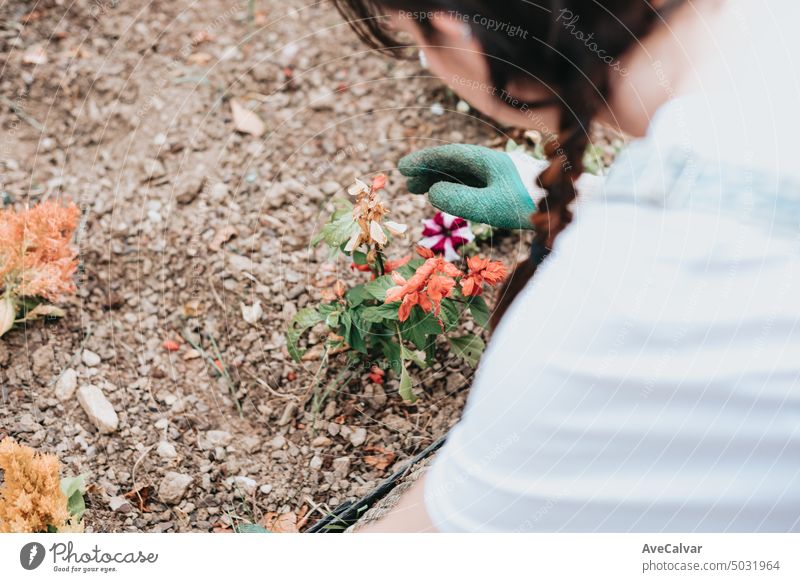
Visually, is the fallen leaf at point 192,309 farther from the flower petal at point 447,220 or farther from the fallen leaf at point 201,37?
the fallen leaf at point 201,37

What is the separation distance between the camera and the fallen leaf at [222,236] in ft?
3.68

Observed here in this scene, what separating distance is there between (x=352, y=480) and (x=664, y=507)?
399 mm

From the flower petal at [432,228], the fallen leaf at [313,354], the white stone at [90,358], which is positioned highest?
the flower petal at [432,228]

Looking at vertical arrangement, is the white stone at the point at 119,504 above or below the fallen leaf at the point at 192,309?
below

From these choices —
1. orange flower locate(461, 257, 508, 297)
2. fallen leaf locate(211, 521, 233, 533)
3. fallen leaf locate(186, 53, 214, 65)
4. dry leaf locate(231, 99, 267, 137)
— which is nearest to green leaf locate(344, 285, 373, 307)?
orange flower locate(461, 257, 508, 297)

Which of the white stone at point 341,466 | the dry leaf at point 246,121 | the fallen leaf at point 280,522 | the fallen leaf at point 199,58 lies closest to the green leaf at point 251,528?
the fallen leaf at point 280,522

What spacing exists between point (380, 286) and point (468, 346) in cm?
19

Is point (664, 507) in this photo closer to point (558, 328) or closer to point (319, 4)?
point (558, 328)

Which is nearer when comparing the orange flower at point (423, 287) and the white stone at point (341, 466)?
the orange flower at point (423, 287)

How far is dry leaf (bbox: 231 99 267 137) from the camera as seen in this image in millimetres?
1221

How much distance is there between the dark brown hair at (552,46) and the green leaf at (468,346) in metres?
0.07

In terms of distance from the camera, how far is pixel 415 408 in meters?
1.01

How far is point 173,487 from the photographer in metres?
0.93

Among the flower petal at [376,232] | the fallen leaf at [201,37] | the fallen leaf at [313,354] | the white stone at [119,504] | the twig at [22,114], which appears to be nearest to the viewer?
the flower petal at [376,232]
